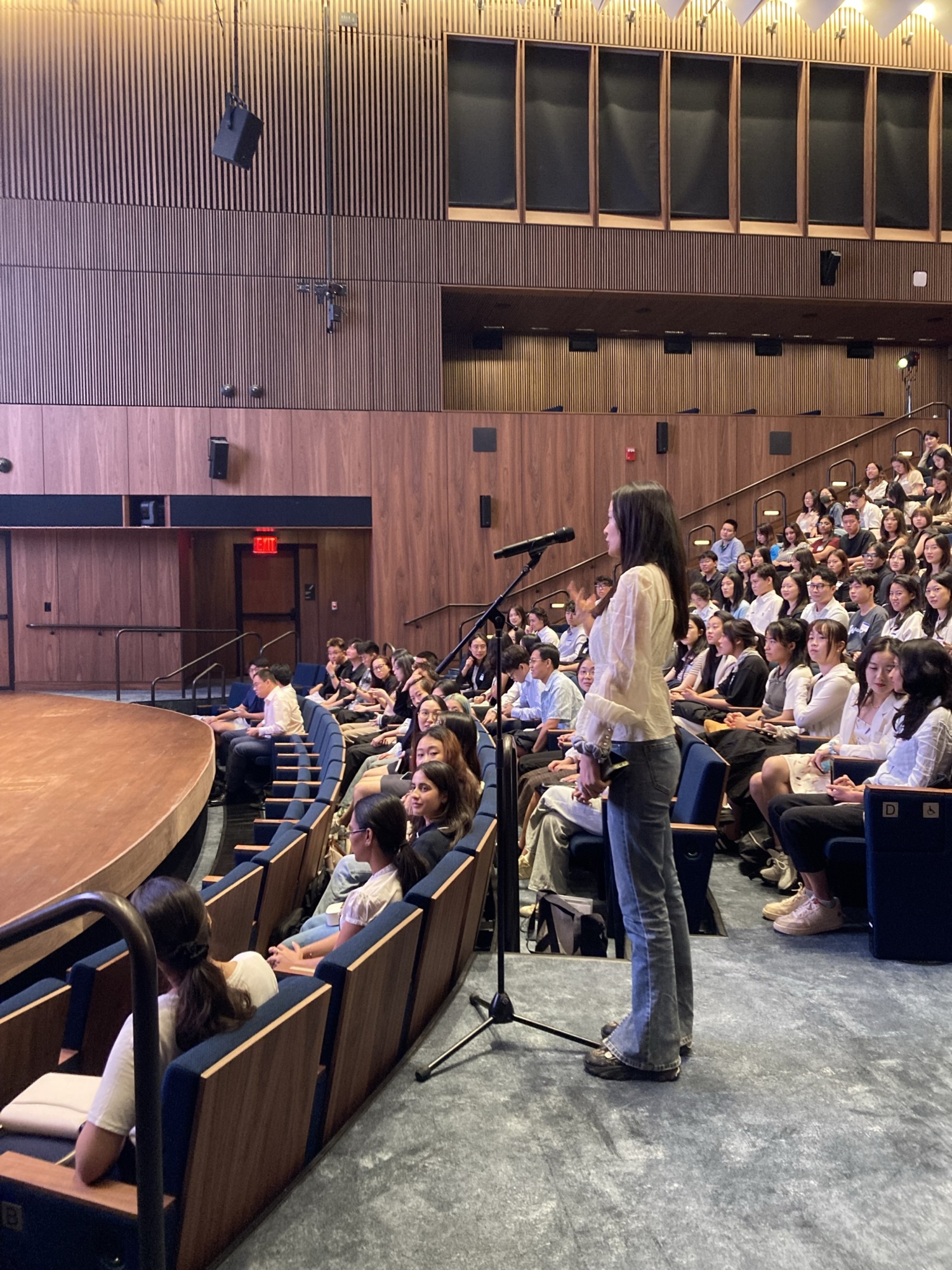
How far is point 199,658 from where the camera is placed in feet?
32.2

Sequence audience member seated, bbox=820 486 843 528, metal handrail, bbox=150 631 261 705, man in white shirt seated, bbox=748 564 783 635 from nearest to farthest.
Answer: man in white shirt seated, bbox=748 564 783 635
metal handrail, bbox=150 631 261 705
audience member seated, bbox=820 486 843 528

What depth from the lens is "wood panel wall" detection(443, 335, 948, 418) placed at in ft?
40.5

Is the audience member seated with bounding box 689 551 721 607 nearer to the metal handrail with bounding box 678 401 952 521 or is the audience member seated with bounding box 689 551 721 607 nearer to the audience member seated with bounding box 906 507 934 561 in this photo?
the metal handrail with bounding box 678 401 952 521

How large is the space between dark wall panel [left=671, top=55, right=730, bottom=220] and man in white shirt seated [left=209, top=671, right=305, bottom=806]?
24.9 feet

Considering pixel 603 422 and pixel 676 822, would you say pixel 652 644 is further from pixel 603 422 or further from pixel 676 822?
pixel 603 422

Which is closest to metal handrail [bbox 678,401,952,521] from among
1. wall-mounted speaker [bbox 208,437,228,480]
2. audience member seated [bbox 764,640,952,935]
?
wall-mounted speaker [bbox 208,437,228,480]

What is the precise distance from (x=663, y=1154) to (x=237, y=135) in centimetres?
883

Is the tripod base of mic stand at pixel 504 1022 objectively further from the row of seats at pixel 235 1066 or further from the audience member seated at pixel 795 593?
the audience member seated at pixel 795 593

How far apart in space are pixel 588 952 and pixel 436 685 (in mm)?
2445

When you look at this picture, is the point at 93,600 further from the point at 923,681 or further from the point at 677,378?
the point at 923,681

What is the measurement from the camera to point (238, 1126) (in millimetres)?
1648

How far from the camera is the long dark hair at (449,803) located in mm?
Answer: 3109

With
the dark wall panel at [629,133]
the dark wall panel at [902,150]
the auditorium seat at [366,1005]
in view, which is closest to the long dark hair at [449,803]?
the auditorium seat at [366,1005]

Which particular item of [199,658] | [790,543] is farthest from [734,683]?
[199,658]
